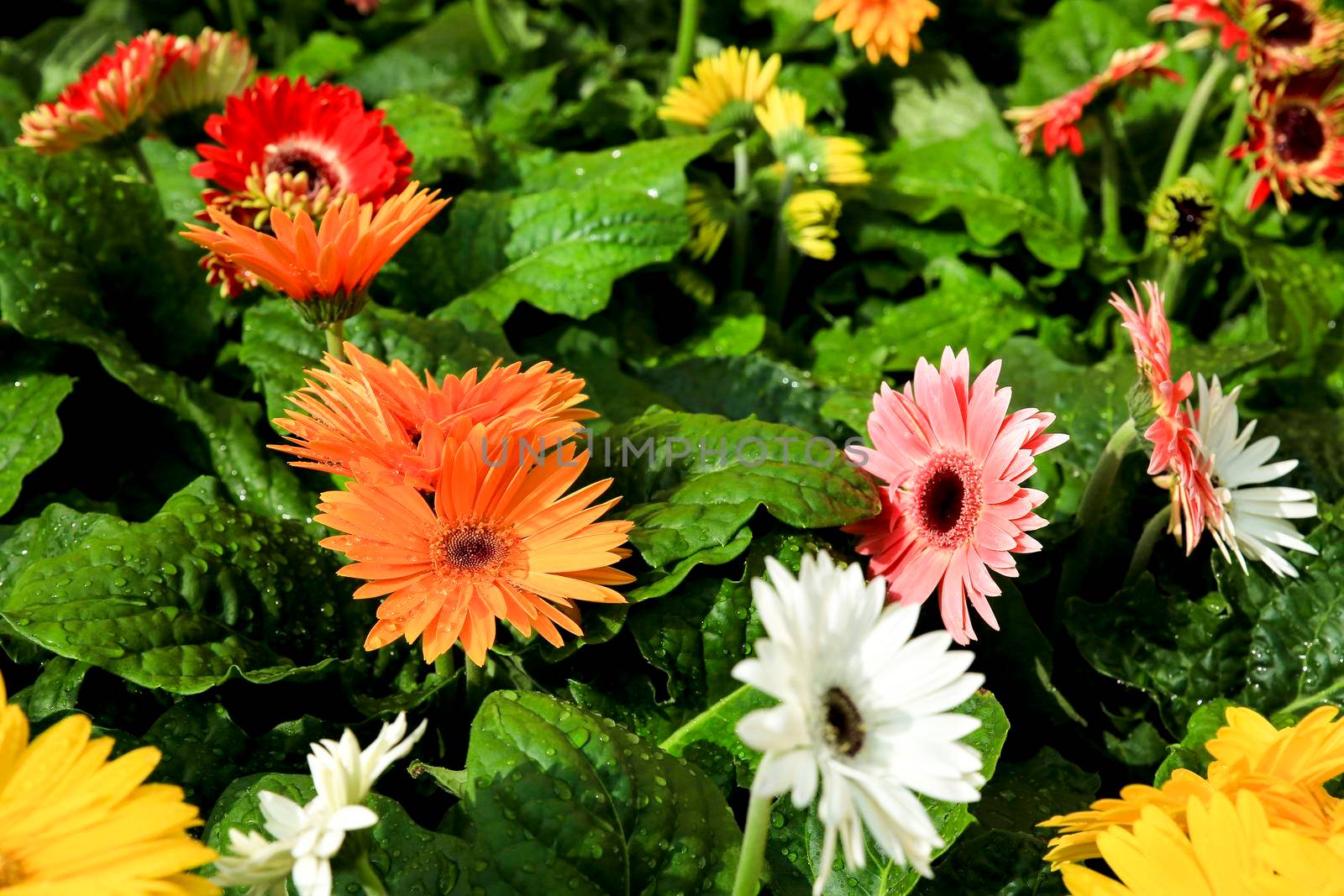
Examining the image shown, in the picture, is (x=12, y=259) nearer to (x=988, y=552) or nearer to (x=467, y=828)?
(x=467, y=828)

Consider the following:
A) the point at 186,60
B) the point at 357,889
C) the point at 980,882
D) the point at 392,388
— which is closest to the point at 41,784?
the point at 357,889

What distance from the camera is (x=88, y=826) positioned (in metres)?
0.84

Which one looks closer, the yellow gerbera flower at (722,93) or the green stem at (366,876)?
the green stem at (366,876)

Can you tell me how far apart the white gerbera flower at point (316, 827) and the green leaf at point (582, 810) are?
0.17 m

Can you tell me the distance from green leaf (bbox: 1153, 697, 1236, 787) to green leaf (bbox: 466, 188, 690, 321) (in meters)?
1.01

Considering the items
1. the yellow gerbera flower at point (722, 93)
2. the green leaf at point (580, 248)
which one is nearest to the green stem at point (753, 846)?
the green leaf at point (580, 248)

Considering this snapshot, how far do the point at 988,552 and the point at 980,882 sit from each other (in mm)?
337

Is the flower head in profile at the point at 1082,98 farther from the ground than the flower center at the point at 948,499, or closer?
farther from the ground

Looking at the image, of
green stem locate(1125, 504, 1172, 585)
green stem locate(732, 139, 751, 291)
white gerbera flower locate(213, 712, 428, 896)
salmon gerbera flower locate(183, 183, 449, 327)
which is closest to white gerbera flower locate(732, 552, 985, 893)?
white gerbera flower locate(213, 712, 428, 896)

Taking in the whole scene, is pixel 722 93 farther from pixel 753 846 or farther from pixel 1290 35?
pixel 753 846

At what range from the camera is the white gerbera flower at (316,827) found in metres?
0.89

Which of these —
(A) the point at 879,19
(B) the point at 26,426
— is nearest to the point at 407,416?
(B) the point at 26,426

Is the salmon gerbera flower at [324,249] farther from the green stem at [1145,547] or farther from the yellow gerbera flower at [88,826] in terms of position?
the green stem at [1145,547]

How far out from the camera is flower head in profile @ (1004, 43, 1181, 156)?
6.82 feet
